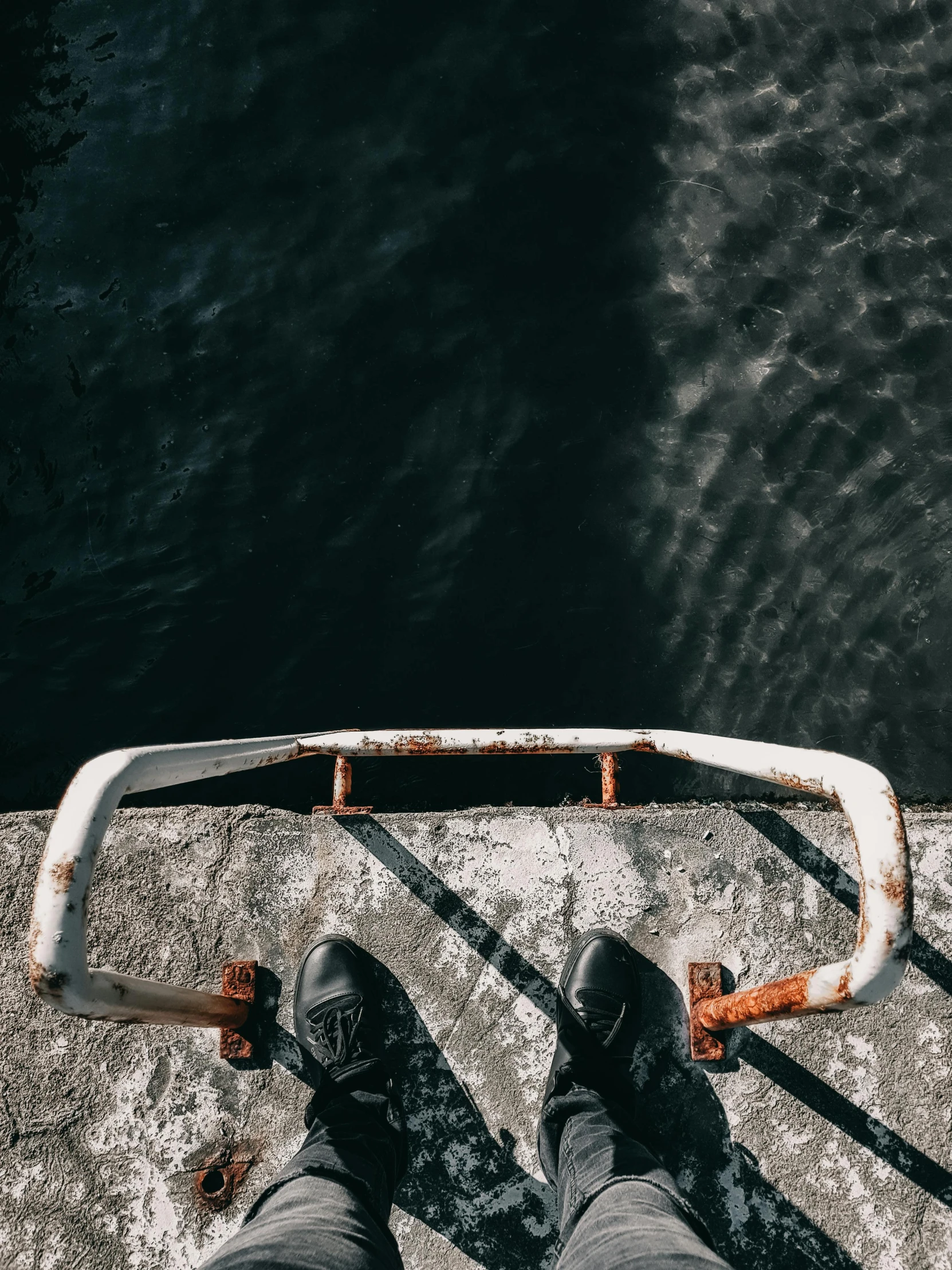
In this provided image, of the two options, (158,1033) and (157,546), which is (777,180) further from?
(158,1033)

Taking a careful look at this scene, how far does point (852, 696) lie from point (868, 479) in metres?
1.10

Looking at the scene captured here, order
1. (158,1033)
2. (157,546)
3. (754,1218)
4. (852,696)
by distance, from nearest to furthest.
Answer: (754,1218) → (158,1033) → (852,696) → (157,546)

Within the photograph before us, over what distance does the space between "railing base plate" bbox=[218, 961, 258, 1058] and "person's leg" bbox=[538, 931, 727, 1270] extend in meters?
0.92

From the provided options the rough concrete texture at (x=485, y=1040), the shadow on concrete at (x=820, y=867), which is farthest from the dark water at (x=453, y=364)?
the rough concrete texture at (x=485, y=1040)

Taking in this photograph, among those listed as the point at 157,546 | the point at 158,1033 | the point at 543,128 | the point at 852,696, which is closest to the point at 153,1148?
the point at 158,1033

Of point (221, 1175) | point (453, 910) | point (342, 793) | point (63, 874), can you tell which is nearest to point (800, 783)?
point (453, 910)

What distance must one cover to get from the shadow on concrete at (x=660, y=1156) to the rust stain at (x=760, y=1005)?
19 centimetres

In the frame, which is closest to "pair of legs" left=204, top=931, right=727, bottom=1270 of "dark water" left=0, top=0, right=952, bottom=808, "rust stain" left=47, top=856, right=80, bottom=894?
"rust stain" left=47, top=856, right=80, bottom=894

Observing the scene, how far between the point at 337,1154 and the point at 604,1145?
689 mm

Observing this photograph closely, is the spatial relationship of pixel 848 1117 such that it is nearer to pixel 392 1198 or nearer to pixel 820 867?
pixel 820 867

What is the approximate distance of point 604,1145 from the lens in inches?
80.5

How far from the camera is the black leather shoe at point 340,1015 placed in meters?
2.24

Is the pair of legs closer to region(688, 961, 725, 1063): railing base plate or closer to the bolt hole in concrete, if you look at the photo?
region(688, 961, 725, 1063): railing base plate

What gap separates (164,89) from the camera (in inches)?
173
